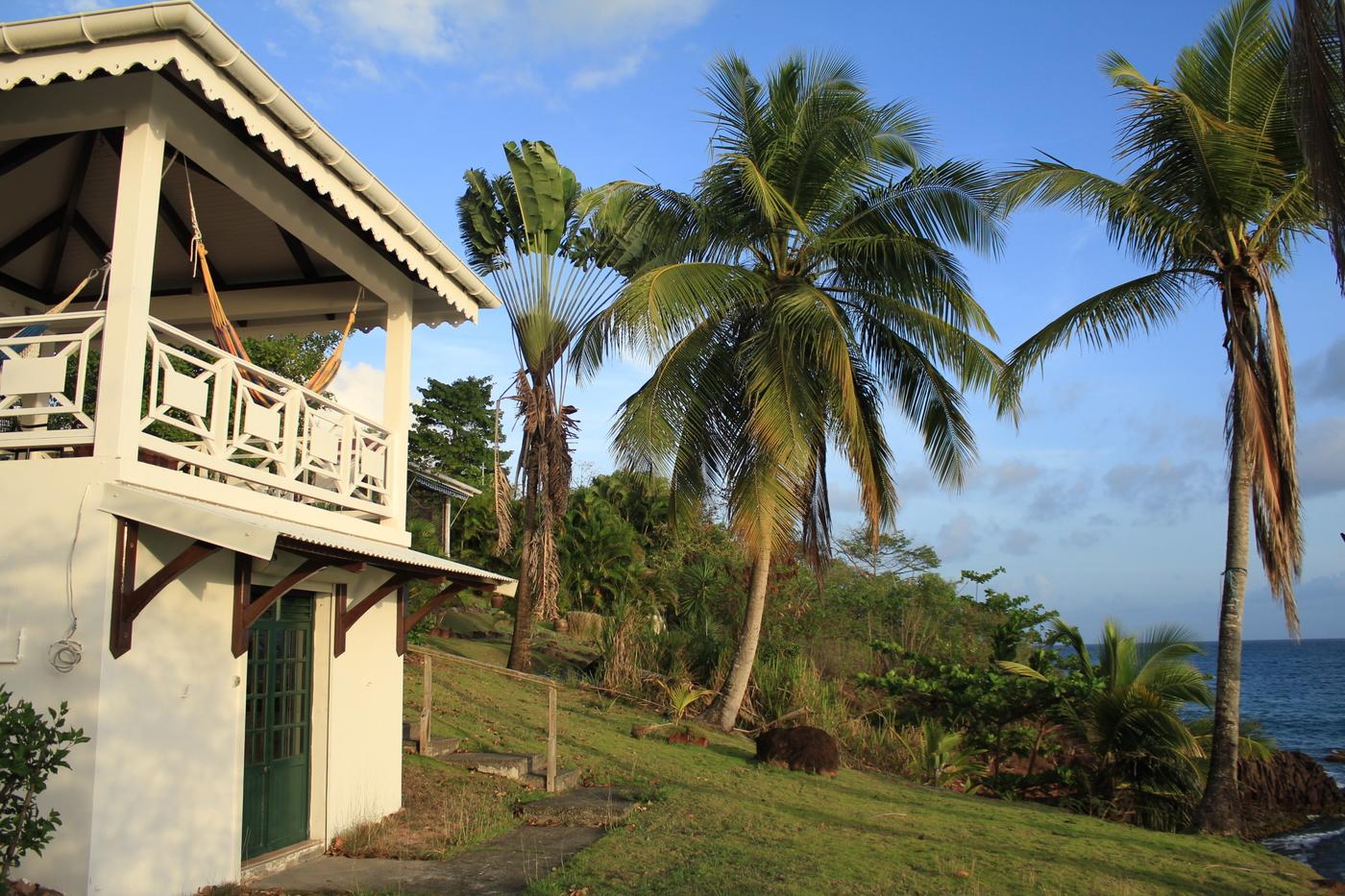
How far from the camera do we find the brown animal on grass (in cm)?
1406

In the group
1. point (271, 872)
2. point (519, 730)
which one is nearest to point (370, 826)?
point (271, 872)

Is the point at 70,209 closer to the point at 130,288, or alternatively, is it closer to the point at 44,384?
the point at 130,288

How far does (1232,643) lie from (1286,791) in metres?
6.23

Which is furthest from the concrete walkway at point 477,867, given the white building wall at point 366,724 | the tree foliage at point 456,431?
the tree foliage at point 456,431

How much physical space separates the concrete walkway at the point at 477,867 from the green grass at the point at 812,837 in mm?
335

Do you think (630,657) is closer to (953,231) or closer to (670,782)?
(670,782)

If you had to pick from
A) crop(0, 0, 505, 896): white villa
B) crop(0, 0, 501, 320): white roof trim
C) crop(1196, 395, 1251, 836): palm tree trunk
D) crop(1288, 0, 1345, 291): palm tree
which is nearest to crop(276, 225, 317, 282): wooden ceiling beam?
crop(0, 0, 505, 896): white villa

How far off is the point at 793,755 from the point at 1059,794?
17.0ft

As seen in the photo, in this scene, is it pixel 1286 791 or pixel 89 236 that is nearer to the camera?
pixel 89 236

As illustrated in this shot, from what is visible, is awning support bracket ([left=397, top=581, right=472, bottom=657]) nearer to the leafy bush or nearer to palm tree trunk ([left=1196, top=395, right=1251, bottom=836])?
the leafy bush

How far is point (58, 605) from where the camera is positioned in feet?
21.3

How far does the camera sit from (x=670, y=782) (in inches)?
492

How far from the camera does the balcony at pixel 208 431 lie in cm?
671

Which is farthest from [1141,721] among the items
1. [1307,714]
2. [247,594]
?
[1307,714]
